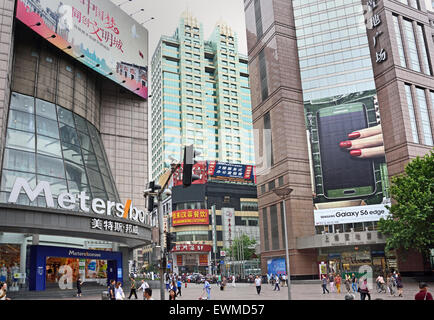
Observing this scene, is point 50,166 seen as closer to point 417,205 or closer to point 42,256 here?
point 42,256

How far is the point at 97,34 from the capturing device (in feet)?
156

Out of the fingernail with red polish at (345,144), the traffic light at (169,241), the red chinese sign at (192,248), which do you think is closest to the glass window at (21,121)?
the traffic light at (169,241)

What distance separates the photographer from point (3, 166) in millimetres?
35094

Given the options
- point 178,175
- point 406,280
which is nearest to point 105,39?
point 406,280

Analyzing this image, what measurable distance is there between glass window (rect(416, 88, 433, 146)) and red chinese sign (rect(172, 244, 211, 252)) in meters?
69.6

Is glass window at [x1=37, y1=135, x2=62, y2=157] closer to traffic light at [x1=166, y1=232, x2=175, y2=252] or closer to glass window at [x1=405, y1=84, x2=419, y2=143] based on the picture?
traffic light at [x1=166, y1=232, x2=175, y2=252]

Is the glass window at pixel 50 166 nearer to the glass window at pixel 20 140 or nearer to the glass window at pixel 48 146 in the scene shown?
the glass window at pixel 48 146

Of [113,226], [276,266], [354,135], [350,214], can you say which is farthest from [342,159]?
[113,226]

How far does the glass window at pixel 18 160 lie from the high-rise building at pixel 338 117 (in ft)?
122

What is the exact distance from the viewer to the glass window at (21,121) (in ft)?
124

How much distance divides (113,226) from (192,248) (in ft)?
250

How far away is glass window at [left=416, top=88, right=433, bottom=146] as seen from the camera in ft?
186
